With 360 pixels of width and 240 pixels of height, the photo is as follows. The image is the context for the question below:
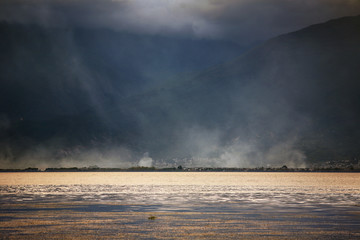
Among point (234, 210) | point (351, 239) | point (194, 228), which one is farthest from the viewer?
point (234, 210)

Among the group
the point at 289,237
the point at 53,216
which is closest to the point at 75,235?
the point at 53,216

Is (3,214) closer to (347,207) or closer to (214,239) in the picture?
(214,239)

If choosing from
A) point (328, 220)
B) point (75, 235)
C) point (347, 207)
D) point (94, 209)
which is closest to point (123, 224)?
point (75, 235)

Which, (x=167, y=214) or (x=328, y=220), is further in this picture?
(x=167, y=214)

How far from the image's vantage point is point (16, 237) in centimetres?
3112

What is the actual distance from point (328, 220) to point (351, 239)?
30.5 feet

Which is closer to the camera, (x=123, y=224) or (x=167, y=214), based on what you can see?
(x=123, y=224)

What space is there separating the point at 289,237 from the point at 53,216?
846 inches

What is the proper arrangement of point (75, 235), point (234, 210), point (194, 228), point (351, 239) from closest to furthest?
point (351, 239) → point (75, 235) → point (194, 228) → point (234, 210)

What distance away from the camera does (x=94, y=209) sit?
161 ft

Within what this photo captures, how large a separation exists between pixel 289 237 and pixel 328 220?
9.54 metres

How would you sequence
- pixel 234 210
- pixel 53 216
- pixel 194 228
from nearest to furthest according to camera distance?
pixel 194 228
pixel 53 216
pixel 234 210

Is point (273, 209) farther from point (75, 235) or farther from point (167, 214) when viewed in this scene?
point (75, 235)

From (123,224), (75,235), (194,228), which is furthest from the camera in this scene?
(123,224)
